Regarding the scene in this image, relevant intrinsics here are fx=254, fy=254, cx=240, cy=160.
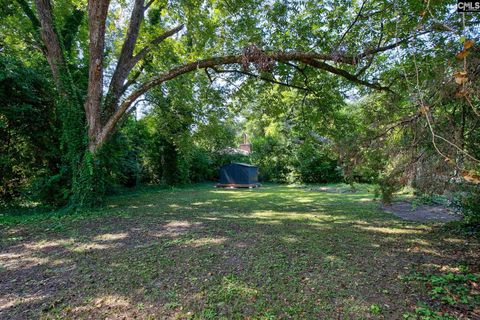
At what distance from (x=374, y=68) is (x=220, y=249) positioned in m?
5.24

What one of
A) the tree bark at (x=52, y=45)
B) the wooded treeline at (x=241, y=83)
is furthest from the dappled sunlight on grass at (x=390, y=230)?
the tree bark at (x=52, y=45)

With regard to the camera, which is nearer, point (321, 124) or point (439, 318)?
point (439, 318)

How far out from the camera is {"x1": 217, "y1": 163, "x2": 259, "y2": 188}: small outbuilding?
14.5m

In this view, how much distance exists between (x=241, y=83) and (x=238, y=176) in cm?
811

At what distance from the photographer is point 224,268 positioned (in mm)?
2865

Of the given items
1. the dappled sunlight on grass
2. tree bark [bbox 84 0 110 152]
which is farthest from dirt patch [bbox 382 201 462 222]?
tree bark [bbox 84 0 110 152]

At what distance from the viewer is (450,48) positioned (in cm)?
376

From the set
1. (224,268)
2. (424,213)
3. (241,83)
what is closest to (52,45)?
(241,83)

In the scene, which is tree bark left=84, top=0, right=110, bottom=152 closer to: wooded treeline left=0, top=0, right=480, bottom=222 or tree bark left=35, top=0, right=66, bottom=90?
wooded treeline left=0, top=0, right=480, bottom=222

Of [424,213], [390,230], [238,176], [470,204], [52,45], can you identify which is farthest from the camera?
[238,176]

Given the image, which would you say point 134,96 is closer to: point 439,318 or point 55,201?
point 55,201

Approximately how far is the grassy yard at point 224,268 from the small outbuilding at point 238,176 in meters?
9.40

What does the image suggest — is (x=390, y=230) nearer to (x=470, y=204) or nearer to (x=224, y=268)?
(x=470, y=204)

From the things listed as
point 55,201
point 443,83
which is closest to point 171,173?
point 55,201
